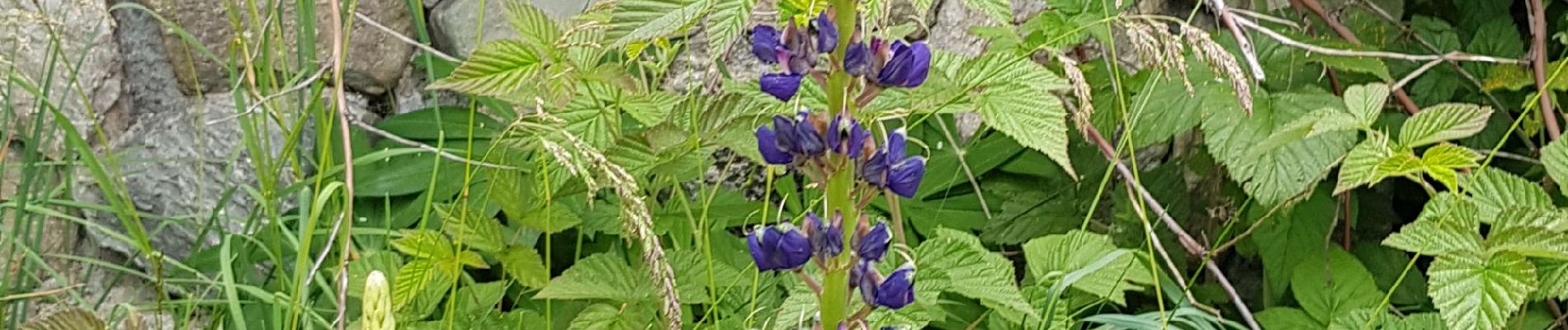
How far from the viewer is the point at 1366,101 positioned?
1246 mm

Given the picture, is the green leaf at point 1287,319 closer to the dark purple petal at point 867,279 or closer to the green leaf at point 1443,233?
the green leaf at point 1443,233

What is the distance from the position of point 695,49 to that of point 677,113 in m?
0.67

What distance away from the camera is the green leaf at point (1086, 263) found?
1.26 m

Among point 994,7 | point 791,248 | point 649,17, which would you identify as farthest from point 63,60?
point 791,248

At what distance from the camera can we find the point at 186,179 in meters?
1.84

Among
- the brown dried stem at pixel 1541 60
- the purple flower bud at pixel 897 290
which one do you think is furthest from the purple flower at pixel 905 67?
the brown dried stem at pixel 1541 60

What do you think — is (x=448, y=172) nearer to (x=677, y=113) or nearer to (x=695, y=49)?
(x=695, y=49)

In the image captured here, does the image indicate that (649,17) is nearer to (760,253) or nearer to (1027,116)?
(760,253)

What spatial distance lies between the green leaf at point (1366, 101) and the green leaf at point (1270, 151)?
0.20 ft

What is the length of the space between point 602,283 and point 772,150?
560 mm

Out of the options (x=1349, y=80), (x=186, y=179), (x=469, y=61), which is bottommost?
(x=186, y=179)

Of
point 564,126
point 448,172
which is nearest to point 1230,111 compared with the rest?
point 564,126

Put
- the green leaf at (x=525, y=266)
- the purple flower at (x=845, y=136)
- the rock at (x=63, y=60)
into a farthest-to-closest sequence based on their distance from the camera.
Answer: the rock at (x=63, y=60), the green leaf at (x=525, y=266), the purple flower at (x=845, y=136)

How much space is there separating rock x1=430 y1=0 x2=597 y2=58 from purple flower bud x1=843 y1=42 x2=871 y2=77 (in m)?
1.16
